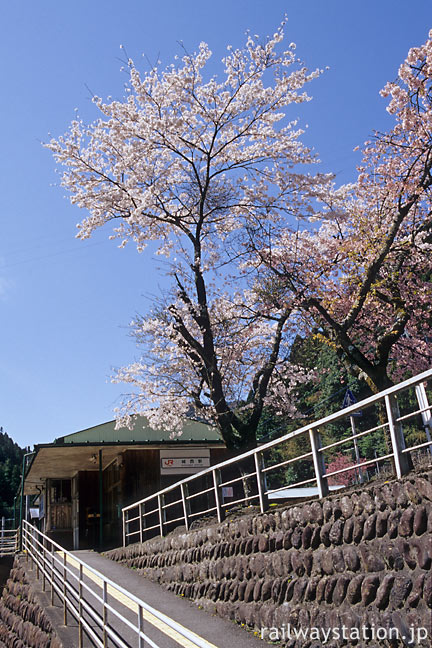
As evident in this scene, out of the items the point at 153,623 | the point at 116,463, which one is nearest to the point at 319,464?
the point at 153,623

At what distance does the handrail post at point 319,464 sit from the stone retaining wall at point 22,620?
13.9 feet

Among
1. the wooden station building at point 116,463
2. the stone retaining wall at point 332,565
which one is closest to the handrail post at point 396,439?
the stone retaining wall at point 332,565

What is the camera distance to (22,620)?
12.0 metres

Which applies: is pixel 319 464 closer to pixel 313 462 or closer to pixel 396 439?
pixel 396 439

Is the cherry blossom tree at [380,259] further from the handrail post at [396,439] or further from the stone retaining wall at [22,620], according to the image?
the stone retaining wall at [22,620]

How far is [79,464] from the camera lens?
861 inches

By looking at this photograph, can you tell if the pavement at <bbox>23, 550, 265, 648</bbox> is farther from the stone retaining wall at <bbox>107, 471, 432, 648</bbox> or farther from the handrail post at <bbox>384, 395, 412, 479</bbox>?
the handrail post at <bbox>384, 395, 412, 479</bbox>

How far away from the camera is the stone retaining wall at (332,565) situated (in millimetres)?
5863

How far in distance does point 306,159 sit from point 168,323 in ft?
18.1

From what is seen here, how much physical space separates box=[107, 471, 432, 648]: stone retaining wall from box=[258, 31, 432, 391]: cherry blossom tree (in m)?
3.92

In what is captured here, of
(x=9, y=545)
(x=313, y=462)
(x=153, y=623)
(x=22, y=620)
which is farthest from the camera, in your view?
(x=9, y=545)

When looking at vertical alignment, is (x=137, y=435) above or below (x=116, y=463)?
above

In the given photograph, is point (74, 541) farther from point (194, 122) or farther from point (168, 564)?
point (194, 122)

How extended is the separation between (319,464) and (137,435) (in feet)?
39.7
